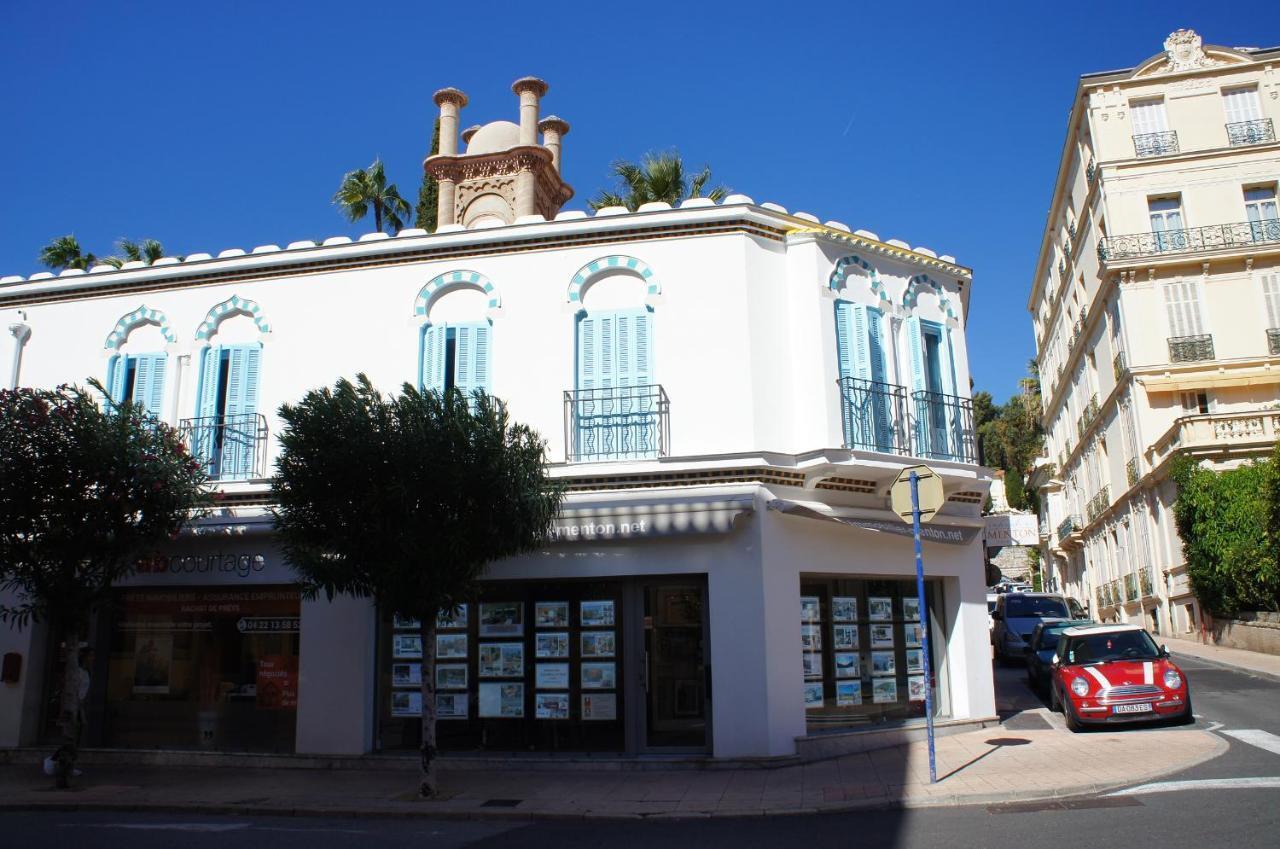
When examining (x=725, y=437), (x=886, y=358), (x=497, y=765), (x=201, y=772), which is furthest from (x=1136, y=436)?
(x=201, y=772)

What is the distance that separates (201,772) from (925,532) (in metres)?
10.9

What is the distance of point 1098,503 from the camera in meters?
42.8

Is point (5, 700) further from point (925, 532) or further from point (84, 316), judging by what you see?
point (925, 532)

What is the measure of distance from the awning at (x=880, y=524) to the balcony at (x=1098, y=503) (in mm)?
29526

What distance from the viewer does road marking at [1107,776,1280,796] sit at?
29.7 feet

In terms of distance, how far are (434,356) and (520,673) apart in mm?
4794

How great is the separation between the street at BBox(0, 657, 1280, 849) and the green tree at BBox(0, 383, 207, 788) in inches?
106

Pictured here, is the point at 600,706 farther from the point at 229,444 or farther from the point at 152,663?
the point at 152,663

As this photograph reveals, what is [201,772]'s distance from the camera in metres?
13.5

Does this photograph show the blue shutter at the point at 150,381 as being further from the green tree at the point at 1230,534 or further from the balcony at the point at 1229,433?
the balcony at the point at 1229,433

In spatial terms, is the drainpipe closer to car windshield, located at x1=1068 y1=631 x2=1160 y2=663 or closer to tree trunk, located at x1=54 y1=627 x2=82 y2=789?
tree trunk, located at x1=54 y1=627 x2=82 y2=789

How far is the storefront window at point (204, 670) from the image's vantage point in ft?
45.9

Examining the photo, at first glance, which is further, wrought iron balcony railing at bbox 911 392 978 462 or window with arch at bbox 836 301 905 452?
wrought iron balcony railing at bbox 911 392 978 462

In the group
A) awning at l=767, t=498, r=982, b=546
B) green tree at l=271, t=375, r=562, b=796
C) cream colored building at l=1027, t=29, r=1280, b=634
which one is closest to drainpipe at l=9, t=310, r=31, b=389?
green tree at l=271, t=375, r=562, b=796
